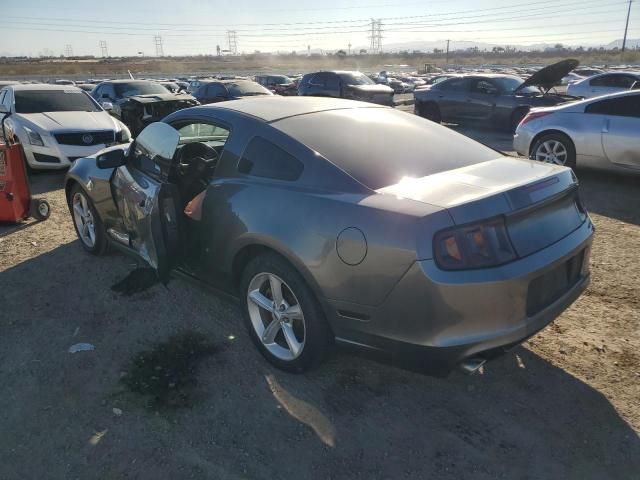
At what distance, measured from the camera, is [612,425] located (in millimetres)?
2592

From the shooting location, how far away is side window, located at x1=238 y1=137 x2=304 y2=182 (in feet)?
9.53

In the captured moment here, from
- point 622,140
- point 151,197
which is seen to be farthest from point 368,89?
point 151,197

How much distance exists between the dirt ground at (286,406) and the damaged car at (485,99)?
9824 millimetres

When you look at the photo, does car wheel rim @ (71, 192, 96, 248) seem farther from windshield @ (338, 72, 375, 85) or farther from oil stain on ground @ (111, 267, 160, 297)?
windshield @ (338, 72, 375, 85)

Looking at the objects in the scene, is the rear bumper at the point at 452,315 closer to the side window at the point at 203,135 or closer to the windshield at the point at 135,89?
the side window at the point at 203,135

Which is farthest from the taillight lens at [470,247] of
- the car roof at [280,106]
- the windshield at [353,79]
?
the windshield at [353,79]

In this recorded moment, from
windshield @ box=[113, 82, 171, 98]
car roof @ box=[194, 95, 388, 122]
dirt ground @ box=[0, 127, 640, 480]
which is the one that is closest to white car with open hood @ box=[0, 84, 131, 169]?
windshield @ box=[113, 82, 171, 98]

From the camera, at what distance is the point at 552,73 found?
10625 mm

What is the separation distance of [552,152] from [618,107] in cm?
106

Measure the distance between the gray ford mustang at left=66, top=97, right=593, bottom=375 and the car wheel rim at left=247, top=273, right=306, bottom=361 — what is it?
0.03 feet

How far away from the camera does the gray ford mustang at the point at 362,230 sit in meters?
2.32

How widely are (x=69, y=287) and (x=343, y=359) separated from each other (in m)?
2.69

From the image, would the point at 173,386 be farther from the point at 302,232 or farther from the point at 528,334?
the point at 528,334

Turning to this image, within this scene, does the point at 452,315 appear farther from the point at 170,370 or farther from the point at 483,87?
the point at 483,87
